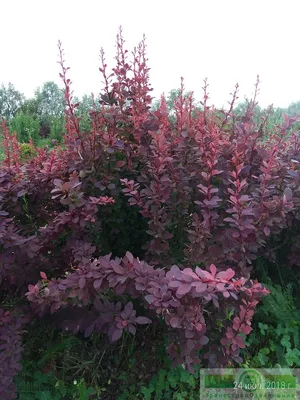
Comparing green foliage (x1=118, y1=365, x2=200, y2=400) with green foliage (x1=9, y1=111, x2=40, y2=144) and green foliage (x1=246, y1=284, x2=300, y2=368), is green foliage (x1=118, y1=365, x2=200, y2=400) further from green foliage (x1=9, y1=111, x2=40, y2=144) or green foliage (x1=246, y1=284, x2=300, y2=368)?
green foliage (x1=9, y1=111, x2=40, y2=144)

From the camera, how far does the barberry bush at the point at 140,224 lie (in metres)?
1.64

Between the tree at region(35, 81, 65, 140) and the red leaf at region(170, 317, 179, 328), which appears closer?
the red leaf at region(170, 317, 179, 328)

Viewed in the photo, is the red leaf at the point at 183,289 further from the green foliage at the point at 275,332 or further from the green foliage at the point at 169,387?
the green foliage at the point at 275,332

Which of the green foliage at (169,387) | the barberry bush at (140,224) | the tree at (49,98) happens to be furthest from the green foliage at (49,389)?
the tree at (49,98)

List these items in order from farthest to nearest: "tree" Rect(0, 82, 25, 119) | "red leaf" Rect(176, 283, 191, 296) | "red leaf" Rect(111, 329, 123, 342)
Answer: "tree" Rect(0, 82, 25, 119), "red leaf" Rect(111, 329, 123, 342), "red leaf" Rect(176, 283, 191, 296)

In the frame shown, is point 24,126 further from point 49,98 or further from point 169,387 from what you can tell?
point 169,387

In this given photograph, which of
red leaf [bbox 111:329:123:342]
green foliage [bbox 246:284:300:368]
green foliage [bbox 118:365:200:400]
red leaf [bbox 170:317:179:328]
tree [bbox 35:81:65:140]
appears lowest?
green foliage [bbox 118:365:200:400]

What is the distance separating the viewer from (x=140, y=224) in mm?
2277

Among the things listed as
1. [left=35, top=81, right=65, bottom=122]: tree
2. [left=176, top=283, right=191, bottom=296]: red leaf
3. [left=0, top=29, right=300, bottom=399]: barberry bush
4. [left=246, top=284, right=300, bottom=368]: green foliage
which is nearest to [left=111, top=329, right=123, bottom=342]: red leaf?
[left=0, top=29, right=300, bottom=399]: barberry bush

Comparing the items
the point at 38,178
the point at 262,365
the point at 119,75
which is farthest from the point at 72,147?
the point at 262,365

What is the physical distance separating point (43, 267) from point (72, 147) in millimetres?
628

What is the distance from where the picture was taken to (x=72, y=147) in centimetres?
210

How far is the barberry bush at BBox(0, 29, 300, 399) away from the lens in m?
1.64

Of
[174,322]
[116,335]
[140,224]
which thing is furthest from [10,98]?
[174,322]
